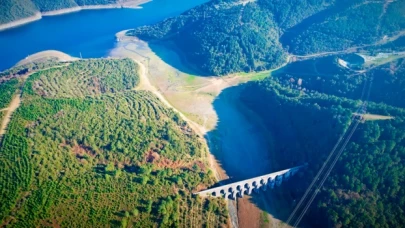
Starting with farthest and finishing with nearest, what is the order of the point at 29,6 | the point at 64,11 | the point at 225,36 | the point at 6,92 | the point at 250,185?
the point at 64,11
the point at 29,6
the point at 225,36
the point at 6,92
the point at 250,185

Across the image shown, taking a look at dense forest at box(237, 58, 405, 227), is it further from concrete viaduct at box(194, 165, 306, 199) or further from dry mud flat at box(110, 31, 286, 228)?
dry mud flat at box(110, 31, 286, 228)

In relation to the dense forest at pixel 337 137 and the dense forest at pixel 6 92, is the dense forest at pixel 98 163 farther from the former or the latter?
the dense forest at pixel 337 137

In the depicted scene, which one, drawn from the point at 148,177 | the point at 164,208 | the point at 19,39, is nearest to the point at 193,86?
the point at 148,177

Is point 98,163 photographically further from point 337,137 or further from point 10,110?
point 337,137

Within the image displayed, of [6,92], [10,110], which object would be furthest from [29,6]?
[10,110]

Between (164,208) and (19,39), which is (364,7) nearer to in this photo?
(164,208)

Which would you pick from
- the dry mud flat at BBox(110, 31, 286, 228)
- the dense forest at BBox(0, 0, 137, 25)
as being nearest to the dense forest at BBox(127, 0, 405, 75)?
the dry mud flat at BBox(110, 31, 286, 228)
